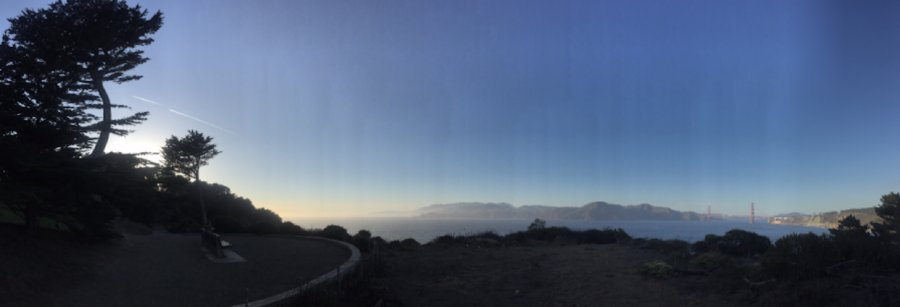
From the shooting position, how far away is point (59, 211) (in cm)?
662

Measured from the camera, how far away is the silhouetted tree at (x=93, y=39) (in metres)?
9.55

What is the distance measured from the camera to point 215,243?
9.27 metres

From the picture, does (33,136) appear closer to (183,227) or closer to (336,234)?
(336,234)

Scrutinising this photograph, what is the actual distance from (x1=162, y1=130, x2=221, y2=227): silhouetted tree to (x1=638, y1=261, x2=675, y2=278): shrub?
2821 centimetres

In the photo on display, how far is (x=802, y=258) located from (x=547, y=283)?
425cm

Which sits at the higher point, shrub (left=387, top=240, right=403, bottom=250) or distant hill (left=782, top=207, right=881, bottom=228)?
distant hill (left=782, top=207, right=881, bottom=228)

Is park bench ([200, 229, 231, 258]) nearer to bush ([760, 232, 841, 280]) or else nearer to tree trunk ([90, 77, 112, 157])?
tree trunk ([90, 77, 112, 157])

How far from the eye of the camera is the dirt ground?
6.63 metres

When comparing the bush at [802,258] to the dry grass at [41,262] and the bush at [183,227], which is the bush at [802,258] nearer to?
the dry grass at [41,262]

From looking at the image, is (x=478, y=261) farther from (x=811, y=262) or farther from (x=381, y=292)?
(x=811, y=262)

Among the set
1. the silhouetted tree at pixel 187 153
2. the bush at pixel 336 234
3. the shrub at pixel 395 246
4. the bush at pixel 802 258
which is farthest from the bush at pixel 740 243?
the silhouetted tree at pixel 187 153

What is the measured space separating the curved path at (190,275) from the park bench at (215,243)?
10.5 inches

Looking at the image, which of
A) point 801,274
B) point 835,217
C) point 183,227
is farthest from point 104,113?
point 835,217

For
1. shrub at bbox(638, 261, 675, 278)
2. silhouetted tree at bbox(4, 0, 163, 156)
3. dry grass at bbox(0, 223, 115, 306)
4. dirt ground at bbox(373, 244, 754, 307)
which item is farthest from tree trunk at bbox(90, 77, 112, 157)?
shrub at bbox(638, 261, 675, 278)
